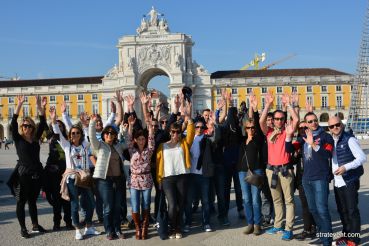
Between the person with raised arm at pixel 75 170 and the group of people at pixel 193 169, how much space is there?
0.05ft

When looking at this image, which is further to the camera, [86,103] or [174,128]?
[86,103]

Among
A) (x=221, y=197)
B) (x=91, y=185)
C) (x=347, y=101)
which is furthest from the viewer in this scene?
(x=347, y=101)

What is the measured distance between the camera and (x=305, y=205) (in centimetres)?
670

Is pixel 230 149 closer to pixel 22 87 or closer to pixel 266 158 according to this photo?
pixel 266 158

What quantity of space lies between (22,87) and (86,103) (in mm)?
11473

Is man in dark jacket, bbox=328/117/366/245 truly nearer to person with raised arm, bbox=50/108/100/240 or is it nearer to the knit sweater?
the knit sweater

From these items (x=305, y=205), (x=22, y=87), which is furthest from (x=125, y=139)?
(x=22, y=87)

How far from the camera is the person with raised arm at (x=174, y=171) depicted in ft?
21.6

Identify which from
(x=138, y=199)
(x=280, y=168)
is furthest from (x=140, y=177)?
(x=280, y=168)

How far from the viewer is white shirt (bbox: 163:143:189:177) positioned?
6.56 m

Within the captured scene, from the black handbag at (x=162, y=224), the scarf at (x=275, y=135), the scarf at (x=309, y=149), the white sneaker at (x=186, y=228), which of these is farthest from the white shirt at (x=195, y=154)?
the scarf at (x=309, y=149)

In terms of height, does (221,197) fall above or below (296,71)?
below

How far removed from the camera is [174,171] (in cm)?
656

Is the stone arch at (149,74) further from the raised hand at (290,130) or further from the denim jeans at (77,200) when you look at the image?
the raised hand at (290,130)
